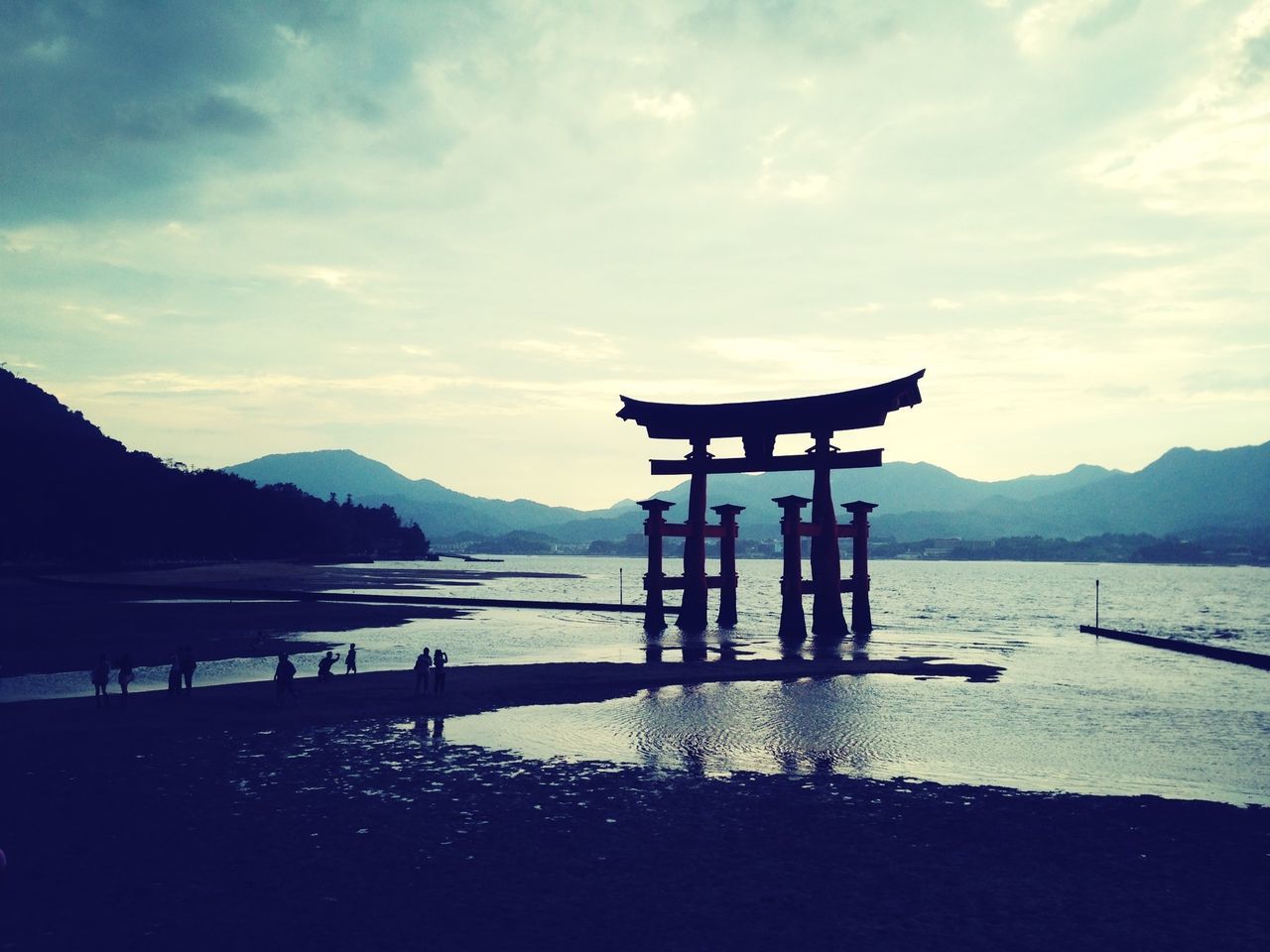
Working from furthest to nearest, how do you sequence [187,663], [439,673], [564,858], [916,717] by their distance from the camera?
[439,673], [916,717], [187,663], [564,858]

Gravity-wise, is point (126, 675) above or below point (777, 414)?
below

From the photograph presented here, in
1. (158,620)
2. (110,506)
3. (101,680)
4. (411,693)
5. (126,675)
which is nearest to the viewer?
(101,680)

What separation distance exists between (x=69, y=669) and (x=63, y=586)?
151 ft

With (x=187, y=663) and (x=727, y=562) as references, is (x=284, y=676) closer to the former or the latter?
(x=187, y=663)

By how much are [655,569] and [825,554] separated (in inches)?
351

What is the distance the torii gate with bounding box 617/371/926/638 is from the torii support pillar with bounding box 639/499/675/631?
60 mm

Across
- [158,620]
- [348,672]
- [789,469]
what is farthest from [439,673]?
[158,620]

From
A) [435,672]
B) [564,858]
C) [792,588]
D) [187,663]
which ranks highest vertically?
[792,588]

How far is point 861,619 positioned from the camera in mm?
43844

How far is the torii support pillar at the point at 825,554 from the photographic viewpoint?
129 ft

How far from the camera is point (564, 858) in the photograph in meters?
11.1

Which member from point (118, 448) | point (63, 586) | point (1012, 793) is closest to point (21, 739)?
point (1012, 793)

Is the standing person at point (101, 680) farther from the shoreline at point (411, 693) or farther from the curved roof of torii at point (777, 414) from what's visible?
the curved roof of torii at point (777, 414)

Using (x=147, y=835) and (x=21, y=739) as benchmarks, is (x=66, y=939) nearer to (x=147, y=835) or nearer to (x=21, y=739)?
(x=147, y=835)
